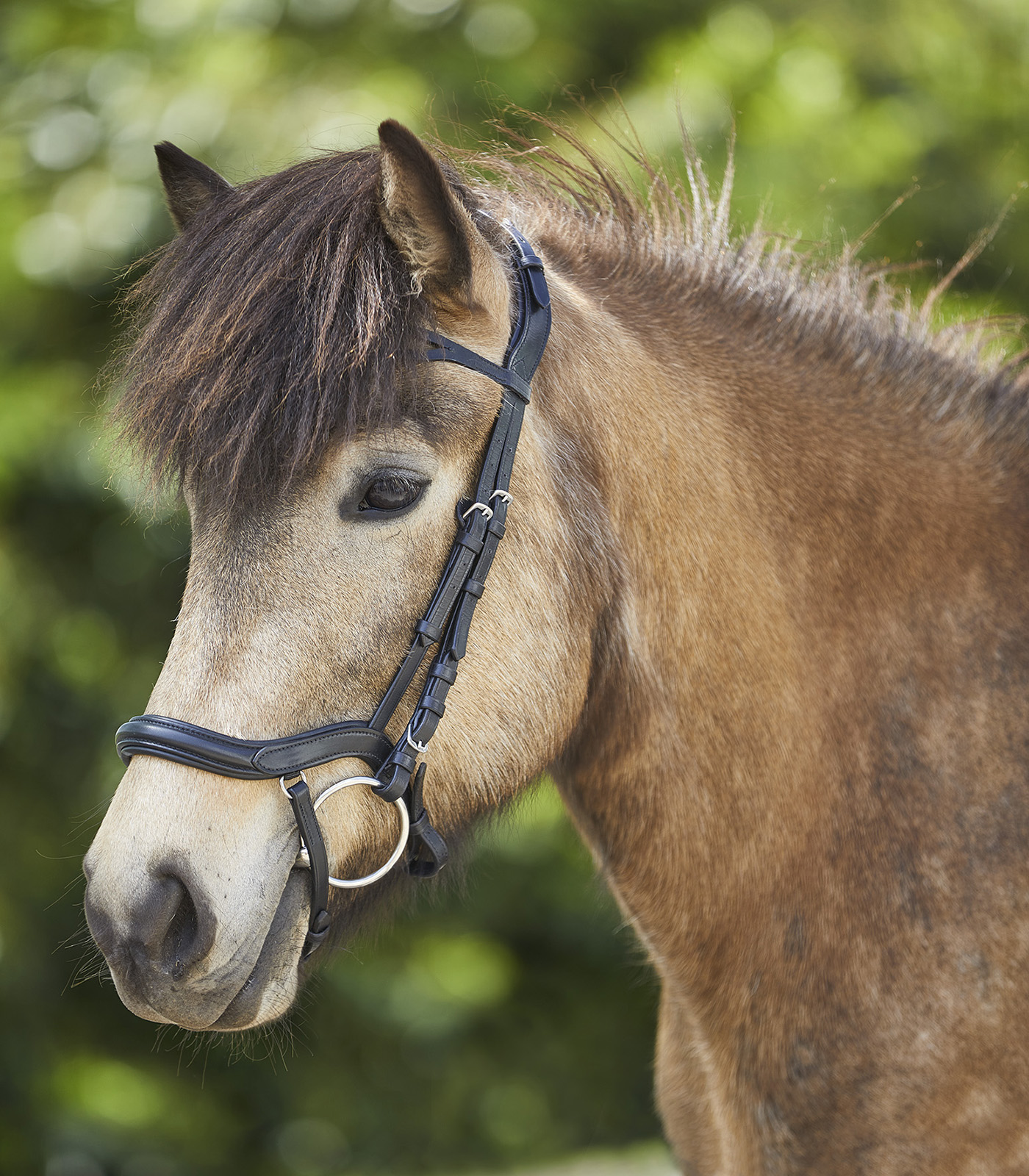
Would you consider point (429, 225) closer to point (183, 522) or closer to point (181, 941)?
point (181, 941)

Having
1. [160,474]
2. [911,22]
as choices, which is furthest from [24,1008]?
[911,22]

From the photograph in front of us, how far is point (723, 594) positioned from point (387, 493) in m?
0.71

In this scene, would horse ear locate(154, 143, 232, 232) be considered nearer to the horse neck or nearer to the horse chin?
the horse neck

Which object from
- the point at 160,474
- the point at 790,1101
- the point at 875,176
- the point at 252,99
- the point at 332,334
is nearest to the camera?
the point at 332,334

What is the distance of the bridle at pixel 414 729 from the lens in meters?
1.58

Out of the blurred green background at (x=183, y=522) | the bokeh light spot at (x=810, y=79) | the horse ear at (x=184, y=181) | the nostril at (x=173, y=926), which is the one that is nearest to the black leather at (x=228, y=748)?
the nostril at (x=173, y=926)

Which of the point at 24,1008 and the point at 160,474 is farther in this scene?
the point at 24,1008

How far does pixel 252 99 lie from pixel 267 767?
373 cm

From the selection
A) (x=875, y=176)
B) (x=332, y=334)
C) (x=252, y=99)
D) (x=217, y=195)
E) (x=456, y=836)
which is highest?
(x=875, y=176)

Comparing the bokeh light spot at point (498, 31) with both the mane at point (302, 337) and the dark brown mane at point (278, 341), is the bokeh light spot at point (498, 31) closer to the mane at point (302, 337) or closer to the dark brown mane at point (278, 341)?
the mane at point (302, 337)

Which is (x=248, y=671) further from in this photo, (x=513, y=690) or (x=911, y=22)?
(x=911, y=22)

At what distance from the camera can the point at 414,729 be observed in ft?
5.71

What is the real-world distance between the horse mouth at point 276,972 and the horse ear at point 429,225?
1.02 meters

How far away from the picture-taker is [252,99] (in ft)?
14.4
